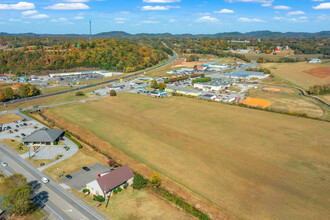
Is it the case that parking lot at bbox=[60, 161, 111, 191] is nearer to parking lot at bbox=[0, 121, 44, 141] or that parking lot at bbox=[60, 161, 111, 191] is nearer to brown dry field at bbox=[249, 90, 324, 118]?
parking lot at bbox=[0, 121, 44, 141]

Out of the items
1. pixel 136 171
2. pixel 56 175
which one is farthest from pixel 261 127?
pixel 56 175

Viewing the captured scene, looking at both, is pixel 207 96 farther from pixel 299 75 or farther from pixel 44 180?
pixel 299 75

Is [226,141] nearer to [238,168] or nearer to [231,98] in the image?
[238,168]

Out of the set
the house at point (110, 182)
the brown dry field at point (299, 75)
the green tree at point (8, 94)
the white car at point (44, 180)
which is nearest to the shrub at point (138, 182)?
the house at point (110, 182)

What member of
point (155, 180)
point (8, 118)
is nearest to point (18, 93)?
point (8, 118)

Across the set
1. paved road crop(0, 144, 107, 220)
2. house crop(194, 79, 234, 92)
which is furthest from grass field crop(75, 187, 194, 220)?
house crop(194, 79, 234, 92)

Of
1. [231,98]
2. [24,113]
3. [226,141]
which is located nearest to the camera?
[226,141]
